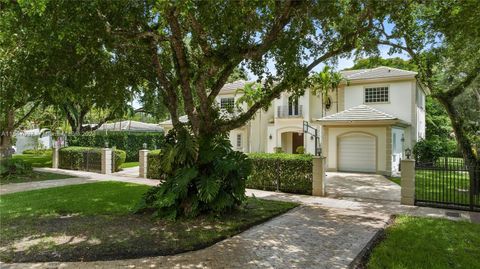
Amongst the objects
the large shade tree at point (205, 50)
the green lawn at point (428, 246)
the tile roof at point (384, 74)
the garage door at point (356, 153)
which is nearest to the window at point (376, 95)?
the tile roof at point (384, 74)

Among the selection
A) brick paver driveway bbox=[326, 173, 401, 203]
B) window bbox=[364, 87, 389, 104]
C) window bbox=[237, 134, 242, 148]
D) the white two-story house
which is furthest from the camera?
window bbox=[237, 134, 242, 148]

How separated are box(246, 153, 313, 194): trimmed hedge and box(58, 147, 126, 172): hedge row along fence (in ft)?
33.1

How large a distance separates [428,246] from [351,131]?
14.8 meters

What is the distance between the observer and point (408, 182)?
431 inches

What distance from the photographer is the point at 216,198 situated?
28.2ft

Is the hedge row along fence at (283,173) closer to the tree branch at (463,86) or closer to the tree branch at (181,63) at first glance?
the tree branch at (181,63)

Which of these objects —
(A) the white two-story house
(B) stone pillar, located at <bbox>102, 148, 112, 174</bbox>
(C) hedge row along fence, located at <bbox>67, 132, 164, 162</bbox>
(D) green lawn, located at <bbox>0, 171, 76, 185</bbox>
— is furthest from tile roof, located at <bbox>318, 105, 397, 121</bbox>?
(D) green lawn, located at <bbox>0, 171, 76, 185</bbox>

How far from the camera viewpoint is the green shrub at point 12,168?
54.9 feet

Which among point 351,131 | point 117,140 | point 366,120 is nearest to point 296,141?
point 351,131

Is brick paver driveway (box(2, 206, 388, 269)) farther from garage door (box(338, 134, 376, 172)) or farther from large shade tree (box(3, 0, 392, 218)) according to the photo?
garage door (box(338, 134, 376, 172))

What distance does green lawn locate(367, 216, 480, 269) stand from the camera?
578cm

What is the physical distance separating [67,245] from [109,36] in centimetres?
484

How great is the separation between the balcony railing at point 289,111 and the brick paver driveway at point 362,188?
7.70 metres

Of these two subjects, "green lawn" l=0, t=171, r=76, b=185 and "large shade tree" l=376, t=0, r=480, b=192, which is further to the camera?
"green lawn" l=0, t=171, r=76, b=185
